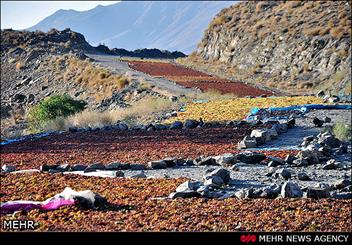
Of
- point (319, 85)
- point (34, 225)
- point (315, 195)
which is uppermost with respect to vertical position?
point (34, 225)

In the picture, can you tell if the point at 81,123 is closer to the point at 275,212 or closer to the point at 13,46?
the point at 275,212

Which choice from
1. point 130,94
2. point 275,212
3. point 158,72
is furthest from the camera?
point 158,72

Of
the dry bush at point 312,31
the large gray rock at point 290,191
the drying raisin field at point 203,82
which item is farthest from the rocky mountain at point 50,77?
the large gray rock at point 290,191

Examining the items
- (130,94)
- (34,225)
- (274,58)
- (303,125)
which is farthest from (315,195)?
(274,58)

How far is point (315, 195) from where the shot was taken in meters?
8.61

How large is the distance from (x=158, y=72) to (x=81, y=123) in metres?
21.6

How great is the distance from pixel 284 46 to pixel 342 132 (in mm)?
25691

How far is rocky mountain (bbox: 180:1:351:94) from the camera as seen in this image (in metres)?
35.6

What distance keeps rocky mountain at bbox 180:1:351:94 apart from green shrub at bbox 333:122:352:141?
13.2m

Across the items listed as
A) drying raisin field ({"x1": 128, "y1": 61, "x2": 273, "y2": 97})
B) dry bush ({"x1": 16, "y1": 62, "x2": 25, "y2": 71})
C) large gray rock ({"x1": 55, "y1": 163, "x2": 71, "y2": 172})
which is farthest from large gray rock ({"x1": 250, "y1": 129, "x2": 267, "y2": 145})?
dry bush ({"x1": 16, "y1": 62, "x2": 25, "y2": 71})

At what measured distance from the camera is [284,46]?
137ft

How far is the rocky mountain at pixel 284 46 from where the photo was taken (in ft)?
117

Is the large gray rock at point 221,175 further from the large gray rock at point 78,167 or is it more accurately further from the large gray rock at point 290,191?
the large gray rock at point 78,167

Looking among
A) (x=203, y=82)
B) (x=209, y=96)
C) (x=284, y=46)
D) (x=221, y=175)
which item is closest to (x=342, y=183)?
(x=221, y=175)
